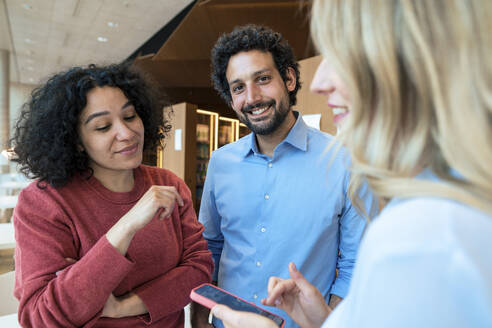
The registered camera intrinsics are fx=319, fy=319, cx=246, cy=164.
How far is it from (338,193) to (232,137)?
620cm

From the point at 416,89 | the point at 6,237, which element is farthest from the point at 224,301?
the point at 6,237

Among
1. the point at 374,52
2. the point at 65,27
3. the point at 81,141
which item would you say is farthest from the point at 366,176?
the point at 65,27

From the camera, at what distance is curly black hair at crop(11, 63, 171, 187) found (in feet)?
4.10

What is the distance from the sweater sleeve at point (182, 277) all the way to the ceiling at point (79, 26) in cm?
486

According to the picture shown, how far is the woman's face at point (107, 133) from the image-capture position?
1299 mm

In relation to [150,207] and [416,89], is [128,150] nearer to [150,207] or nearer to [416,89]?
[150,207]

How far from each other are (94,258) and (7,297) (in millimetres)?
1538

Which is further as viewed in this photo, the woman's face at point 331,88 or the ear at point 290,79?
the ear at point 290,79

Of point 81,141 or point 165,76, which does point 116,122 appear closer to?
point 81,141

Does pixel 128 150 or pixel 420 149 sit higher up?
pixel 420 149

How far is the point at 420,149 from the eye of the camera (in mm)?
472

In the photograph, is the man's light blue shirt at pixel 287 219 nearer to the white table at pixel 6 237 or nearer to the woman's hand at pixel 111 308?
the woman's hand at pixel 111 308

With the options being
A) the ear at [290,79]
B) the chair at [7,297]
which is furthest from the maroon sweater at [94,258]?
the chair at [7,297]

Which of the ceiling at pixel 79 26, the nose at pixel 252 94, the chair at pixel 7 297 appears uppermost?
the ceiling at pixel 79 26
